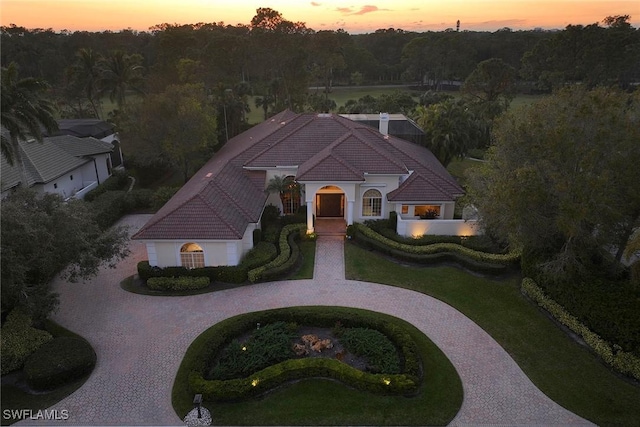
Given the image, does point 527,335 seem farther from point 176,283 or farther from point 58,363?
point 58,363

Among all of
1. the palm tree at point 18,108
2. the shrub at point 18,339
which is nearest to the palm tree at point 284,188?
the palm tree at point 18,108

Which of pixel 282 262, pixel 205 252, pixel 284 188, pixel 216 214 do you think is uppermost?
pixel 216 214

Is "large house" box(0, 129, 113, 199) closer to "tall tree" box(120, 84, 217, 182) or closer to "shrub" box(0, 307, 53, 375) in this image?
"tall tree" box(120, 84, 217, 182)

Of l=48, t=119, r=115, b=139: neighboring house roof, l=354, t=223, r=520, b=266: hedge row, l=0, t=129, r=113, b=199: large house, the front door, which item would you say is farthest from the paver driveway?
l=48, t=119, r=115, b=139: neighboring house roof

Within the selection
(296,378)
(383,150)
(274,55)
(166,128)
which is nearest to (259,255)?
(296,378)

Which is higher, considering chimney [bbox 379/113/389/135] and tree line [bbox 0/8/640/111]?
tree line [bbox 0/8/640/111]
